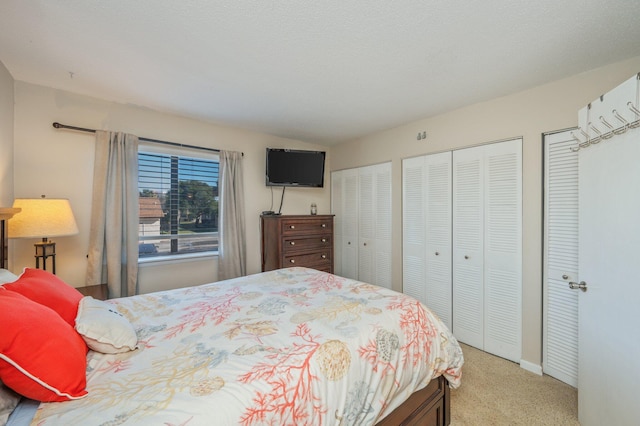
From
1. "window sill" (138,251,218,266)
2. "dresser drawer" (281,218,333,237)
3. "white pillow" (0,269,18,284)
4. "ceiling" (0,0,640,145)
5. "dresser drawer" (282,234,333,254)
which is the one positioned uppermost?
"ceiling" (0,0,640,145)

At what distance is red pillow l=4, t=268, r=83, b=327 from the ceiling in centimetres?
143

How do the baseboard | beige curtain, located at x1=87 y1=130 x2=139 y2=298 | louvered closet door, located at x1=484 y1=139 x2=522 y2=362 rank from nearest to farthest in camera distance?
the baseboard → louvered closet door, located at x1=484 y1=139 x2=522 y2=362 → beige curtain, located at x1=87 y1=130 x2=139 y2=298

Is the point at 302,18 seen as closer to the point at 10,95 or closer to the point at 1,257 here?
the point at 1,257

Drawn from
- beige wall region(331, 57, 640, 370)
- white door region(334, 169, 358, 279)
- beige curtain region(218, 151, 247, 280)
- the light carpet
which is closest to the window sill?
beige curtain region(218, 151, 247, 280)

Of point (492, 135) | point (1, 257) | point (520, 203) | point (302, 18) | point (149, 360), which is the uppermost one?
point (302, 18)

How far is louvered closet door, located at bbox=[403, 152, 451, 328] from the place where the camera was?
114 inches

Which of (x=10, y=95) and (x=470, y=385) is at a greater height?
(x=10, y=95)

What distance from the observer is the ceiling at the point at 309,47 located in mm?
1407

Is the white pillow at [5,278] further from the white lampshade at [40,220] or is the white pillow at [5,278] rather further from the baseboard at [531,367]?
the baseboard at [531,367]

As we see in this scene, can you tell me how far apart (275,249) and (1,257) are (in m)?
2.30

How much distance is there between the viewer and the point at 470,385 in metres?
2.08

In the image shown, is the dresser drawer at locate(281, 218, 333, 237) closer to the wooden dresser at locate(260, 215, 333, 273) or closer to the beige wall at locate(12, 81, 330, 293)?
the wooden dresser at locate(260, 215, 333, 273)

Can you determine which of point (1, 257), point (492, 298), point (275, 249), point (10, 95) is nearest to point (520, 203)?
point (492, 298)

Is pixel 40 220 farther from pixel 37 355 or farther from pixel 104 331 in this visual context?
pixel 37 355
